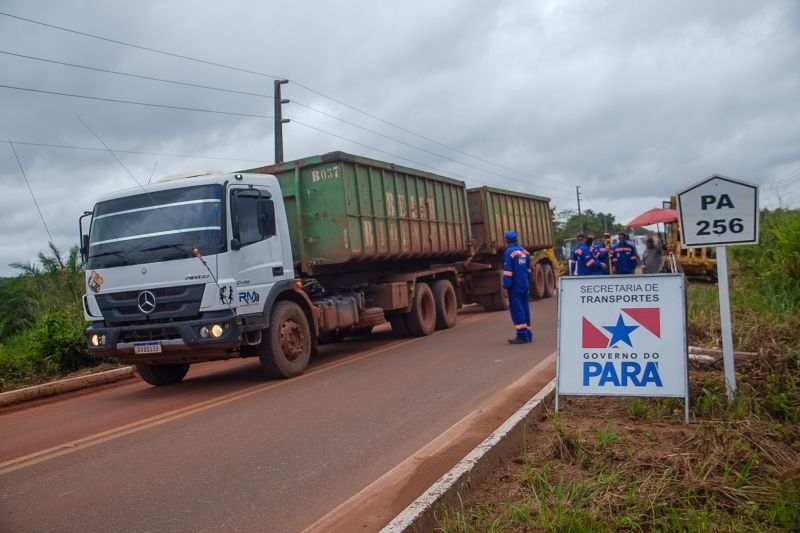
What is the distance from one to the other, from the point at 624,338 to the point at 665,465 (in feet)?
5.38

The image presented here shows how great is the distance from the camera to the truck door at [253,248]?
8.32 metres

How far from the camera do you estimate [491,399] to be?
6.96 meters

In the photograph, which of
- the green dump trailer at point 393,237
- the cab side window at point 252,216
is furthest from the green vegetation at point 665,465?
the green dump trailer at point 393,237

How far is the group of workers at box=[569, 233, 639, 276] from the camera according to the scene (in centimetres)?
1470

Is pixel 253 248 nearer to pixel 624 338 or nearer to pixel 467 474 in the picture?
pixel 624 338

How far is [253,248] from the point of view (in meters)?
8.68

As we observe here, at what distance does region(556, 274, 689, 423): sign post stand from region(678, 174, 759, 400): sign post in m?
0.34

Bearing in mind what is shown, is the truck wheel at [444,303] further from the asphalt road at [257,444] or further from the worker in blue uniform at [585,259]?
the asphalt road at [257,444]

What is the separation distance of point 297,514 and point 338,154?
721cm

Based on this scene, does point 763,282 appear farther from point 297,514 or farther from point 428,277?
point 297,514

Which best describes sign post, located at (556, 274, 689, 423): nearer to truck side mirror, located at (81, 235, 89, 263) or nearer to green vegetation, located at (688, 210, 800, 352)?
green vegetation, located at (688, 210, 800, 352)

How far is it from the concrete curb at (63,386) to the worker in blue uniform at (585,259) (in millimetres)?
9442

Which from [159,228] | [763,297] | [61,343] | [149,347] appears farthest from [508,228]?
[149,347]

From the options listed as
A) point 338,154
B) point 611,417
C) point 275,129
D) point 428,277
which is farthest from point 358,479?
point 275,129
